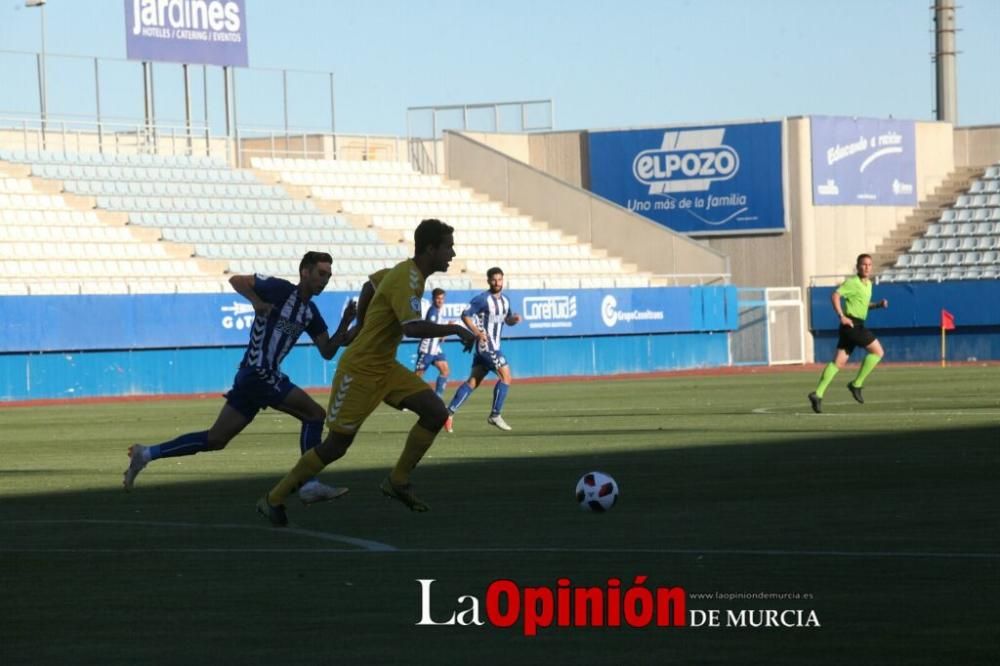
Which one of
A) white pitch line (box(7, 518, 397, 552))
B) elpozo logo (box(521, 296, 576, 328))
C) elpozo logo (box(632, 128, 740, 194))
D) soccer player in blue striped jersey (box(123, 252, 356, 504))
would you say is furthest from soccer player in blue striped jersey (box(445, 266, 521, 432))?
elpozo logo (box(632, 128, 740, 194))

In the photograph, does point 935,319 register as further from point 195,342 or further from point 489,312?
point 489,312

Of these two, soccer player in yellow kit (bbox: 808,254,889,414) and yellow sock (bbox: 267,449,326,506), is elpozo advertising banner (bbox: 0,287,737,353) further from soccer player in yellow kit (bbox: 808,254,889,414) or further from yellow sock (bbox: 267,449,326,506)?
yellow sock (bbox: 267,449,326,506)

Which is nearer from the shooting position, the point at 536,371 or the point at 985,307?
the point at 536,371

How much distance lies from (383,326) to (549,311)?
1525 inches

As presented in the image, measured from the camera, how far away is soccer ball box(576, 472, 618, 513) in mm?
13586

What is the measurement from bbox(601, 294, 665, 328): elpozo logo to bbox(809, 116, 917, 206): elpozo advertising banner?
39.6 ft

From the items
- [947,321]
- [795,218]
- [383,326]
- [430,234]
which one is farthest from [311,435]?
[795,218]

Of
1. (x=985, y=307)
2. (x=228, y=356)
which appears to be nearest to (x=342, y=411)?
(x=228, y=356)

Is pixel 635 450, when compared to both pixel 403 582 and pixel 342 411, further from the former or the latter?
pixel 403 582

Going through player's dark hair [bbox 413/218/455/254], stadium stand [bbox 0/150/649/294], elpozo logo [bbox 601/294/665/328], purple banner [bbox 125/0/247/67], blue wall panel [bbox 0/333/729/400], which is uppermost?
purple banner [bbox 125/0/247/67]

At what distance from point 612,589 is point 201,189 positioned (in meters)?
46.9

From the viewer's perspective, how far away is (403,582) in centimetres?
998

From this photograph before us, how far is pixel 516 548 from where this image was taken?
450 inches

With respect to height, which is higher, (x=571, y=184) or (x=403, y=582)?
(x=571, y=184)
